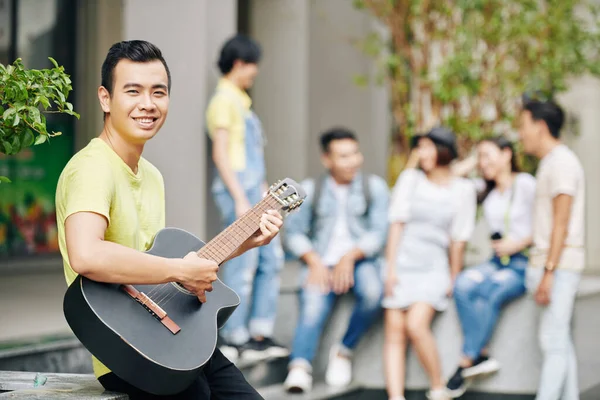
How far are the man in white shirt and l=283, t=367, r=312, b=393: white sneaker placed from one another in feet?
4.84

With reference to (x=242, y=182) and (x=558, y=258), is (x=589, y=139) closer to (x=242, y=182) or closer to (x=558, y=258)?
(x=558, y=258)

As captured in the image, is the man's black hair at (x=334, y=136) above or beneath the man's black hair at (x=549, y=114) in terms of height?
beneath

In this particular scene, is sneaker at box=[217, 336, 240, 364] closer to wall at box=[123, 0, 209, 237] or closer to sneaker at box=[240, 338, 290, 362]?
sneaker at box=[240, 338, 290, 362]

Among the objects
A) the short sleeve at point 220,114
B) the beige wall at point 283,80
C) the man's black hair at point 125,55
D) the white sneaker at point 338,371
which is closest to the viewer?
the man's black hair at point 125,55

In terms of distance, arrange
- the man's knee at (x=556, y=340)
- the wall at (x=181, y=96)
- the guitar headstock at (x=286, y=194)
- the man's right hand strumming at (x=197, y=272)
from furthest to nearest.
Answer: the wall at (x=181, y=96)
the man's knee at (x=556, y=340)
the guitar headstock at (x=286, y=194)
the man's right hand strumming at (x=197, y=272)

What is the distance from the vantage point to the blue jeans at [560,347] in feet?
21.9

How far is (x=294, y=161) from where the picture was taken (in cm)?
1197

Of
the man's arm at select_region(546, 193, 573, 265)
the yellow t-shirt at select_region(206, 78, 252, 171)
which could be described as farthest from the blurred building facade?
the man's arm at select_region(546, 193, 573, 265)

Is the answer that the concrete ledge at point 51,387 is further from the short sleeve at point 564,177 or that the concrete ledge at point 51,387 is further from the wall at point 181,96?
the wall at point 181,96

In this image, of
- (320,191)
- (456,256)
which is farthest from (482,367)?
(320,191)

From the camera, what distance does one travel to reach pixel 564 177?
21.7ft

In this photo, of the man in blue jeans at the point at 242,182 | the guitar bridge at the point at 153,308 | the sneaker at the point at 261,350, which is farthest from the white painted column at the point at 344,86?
the guitar bridge at the point at 153,308

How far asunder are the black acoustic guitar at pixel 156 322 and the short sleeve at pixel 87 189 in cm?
21

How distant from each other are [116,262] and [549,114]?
4.41 metres
